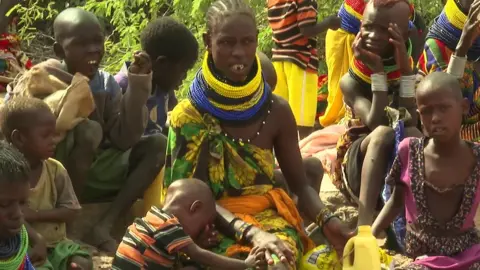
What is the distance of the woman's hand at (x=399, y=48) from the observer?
231 inches

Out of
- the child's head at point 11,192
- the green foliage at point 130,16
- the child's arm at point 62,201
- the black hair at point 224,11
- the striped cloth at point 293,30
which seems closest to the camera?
the child's head at point 11,192

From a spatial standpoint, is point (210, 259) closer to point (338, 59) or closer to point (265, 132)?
point (265, 132)

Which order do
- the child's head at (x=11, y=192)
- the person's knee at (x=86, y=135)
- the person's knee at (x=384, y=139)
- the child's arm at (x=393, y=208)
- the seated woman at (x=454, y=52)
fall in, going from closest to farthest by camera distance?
the child's head at (x=11, y=192), the child's arm at (x=393, y=208), the person's knee at (x=86, y=135), the person's knee at (x=384, y=139), the seated woman at (x=454, y=52)

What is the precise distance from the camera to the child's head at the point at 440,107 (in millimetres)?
5016

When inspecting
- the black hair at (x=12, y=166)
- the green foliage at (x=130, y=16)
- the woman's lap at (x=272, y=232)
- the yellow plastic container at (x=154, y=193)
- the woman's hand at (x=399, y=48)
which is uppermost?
the black hair at (x=12, y=166)

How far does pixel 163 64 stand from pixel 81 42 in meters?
Answer: 0.63

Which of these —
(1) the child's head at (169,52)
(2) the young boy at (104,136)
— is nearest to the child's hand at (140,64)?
(2) the young boy at (104,136)

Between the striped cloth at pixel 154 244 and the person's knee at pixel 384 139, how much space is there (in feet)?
4.94

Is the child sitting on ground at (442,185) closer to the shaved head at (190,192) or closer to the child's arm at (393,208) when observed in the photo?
the child's arm at (393,208)

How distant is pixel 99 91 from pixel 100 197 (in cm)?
58

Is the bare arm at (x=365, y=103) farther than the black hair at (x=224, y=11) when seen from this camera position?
Yes

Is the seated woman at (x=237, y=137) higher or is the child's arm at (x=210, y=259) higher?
the seated woman at (x=237, y=137)

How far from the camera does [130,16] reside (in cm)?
1140

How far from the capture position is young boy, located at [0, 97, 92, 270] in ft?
16.5
